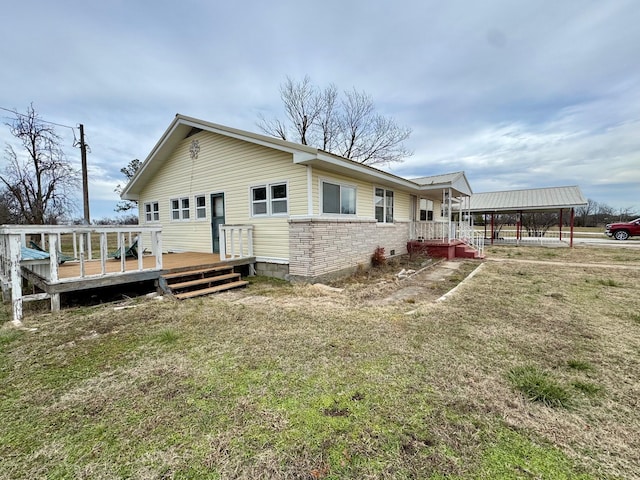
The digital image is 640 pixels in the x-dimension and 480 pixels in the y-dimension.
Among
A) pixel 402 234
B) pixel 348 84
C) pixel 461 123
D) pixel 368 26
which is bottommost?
pixel 402 234

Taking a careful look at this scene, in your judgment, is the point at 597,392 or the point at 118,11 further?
the point at 118,11

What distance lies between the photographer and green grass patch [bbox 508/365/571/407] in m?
2.40

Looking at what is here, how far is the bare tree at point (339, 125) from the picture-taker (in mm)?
22078

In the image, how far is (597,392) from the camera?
252 cm

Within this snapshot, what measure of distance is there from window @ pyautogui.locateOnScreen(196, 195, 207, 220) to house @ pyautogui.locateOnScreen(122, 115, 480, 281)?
5cm

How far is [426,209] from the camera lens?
15328 millimetres

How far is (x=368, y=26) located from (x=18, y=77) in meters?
14.4

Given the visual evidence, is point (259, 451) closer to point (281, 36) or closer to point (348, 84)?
point (281, 36)

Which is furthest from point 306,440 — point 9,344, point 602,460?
point 9,344

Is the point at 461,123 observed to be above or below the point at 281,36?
below

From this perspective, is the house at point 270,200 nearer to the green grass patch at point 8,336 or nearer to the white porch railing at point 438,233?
the white porch railing at point 438,233

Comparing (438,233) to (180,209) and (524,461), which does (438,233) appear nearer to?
(180,209)

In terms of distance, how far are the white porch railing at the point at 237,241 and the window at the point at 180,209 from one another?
120 inches

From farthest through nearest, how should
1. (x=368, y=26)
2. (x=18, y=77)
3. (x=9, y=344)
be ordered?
(x=18, y=77) → (x=368, y=26) → (x=9, y=344)
